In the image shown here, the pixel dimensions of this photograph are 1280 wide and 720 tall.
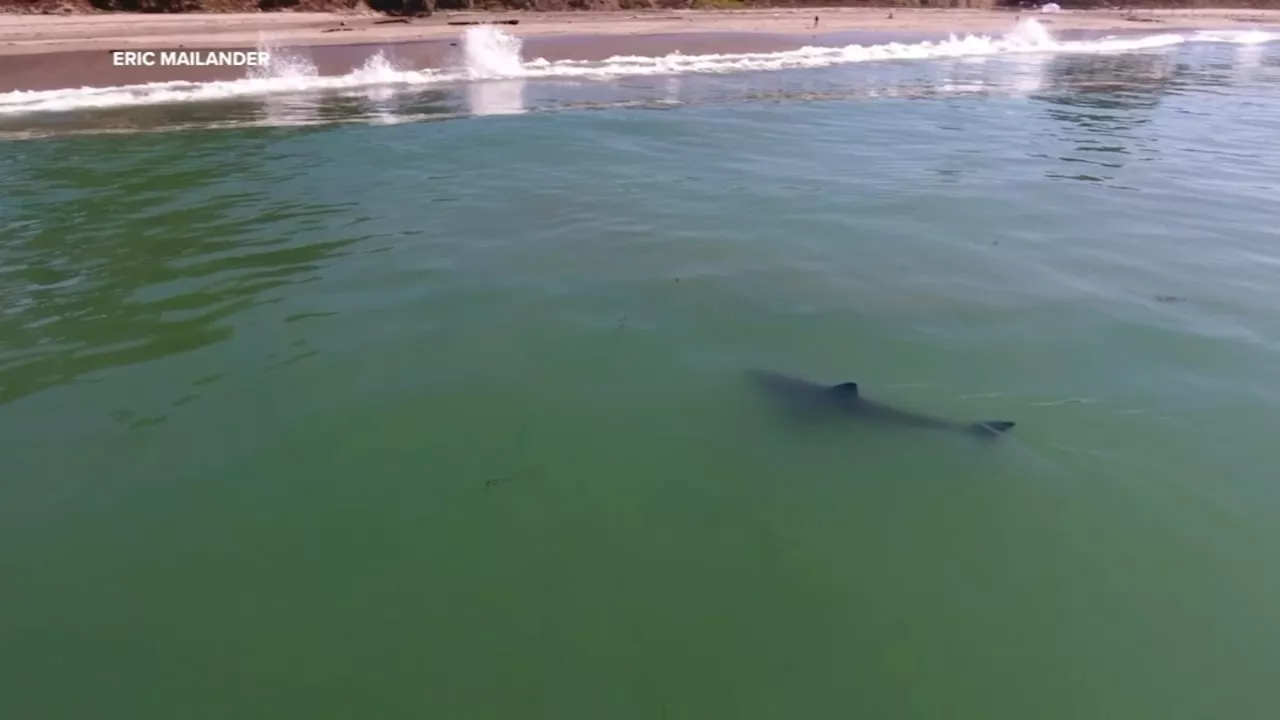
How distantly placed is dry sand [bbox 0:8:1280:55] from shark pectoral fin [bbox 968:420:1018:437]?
25.5 metres

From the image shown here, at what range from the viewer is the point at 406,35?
28859 mm

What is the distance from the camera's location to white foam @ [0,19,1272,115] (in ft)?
60.3

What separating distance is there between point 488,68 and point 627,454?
21380mm

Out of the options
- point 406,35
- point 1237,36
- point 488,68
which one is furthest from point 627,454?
point 1237,36

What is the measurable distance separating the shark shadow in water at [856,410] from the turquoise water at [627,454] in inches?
6.2

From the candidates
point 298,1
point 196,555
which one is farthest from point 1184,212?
point 298,1

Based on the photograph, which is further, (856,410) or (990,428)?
(856,410)

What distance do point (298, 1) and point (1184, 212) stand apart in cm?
3516

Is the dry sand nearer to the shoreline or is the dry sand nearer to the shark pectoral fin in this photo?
the shoreline

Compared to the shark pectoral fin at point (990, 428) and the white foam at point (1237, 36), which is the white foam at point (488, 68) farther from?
the shark pectoral fin at point (990, 428)

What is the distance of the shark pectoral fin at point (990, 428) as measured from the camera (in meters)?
5.83

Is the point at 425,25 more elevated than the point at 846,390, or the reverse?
the point at 425,25

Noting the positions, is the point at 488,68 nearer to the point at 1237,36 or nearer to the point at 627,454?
the point at 627,454

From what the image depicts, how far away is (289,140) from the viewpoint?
14.8 meters
